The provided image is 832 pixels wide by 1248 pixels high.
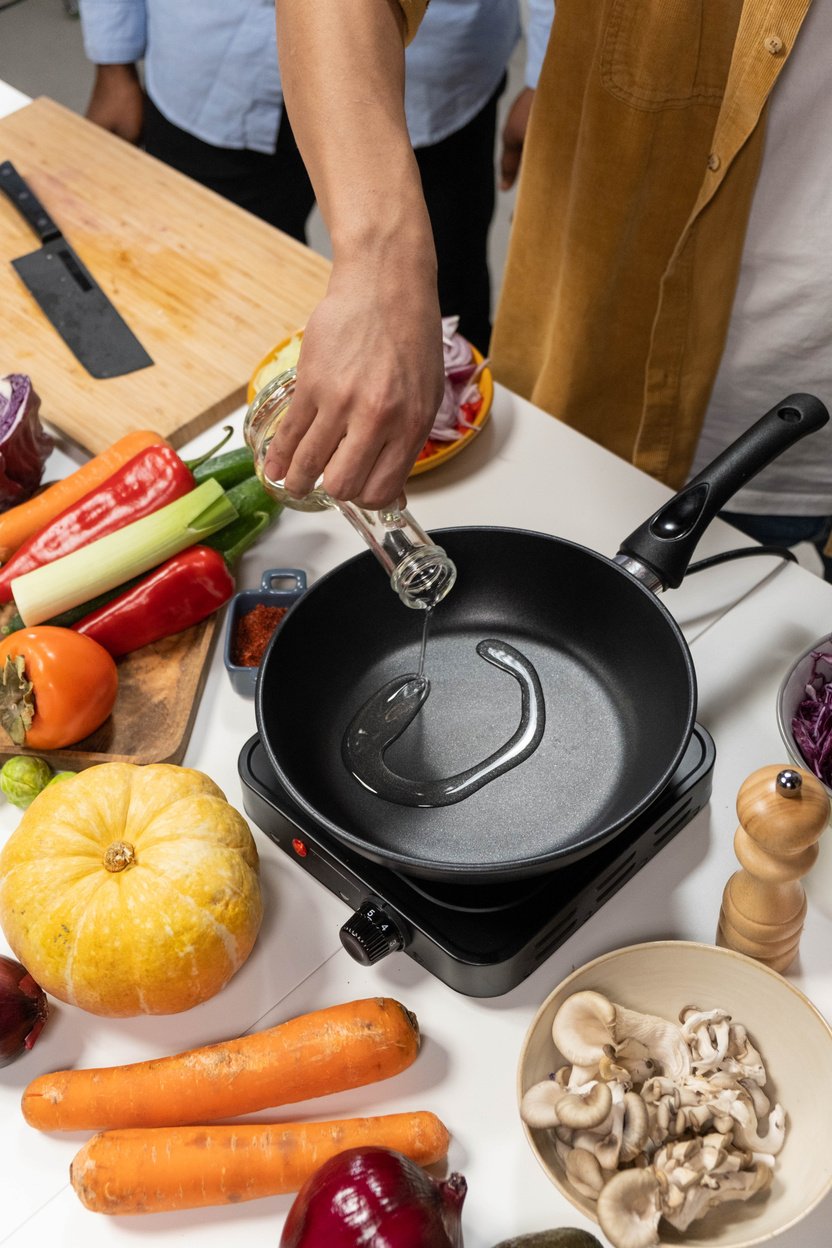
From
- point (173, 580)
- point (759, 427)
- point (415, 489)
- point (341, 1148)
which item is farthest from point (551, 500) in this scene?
point (341, 1148)

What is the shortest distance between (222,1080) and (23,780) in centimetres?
36

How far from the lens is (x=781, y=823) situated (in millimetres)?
790

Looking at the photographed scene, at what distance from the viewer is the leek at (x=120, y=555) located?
3.93ft

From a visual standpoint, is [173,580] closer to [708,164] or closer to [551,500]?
[551,500]

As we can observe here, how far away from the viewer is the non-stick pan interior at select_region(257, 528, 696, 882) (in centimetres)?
99

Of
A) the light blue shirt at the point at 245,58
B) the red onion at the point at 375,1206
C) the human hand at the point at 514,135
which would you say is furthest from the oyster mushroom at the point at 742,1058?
the light blue shirt at the point at 245,58

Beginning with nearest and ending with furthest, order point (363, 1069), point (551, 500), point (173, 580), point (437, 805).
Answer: point (363, 1069)
point (437, 805)
point (173, 580)
point (551, 500)

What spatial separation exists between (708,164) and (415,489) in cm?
49

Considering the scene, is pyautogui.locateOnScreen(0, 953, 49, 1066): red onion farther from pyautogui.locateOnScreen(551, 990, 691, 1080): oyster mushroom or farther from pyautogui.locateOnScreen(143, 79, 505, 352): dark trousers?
pyautogui.locateOnScreen(143, 79, 505, 352): dark trousers

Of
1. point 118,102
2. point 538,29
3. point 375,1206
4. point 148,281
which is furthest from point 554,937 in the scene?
point 118,102

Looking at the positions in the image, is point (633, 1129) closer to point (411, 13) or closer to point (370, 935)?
point (370, 935)

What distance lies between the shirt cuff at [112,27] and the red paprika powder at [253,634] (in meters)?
1.31

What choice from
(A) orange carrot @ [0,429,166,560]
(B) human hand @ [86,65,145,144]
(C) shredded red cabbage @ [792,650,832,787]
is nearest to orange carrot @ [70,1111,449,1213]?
(C) shredded red cabbage @ [792,650,832,787]

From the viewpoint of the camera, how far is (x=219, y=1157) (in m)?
0.87
